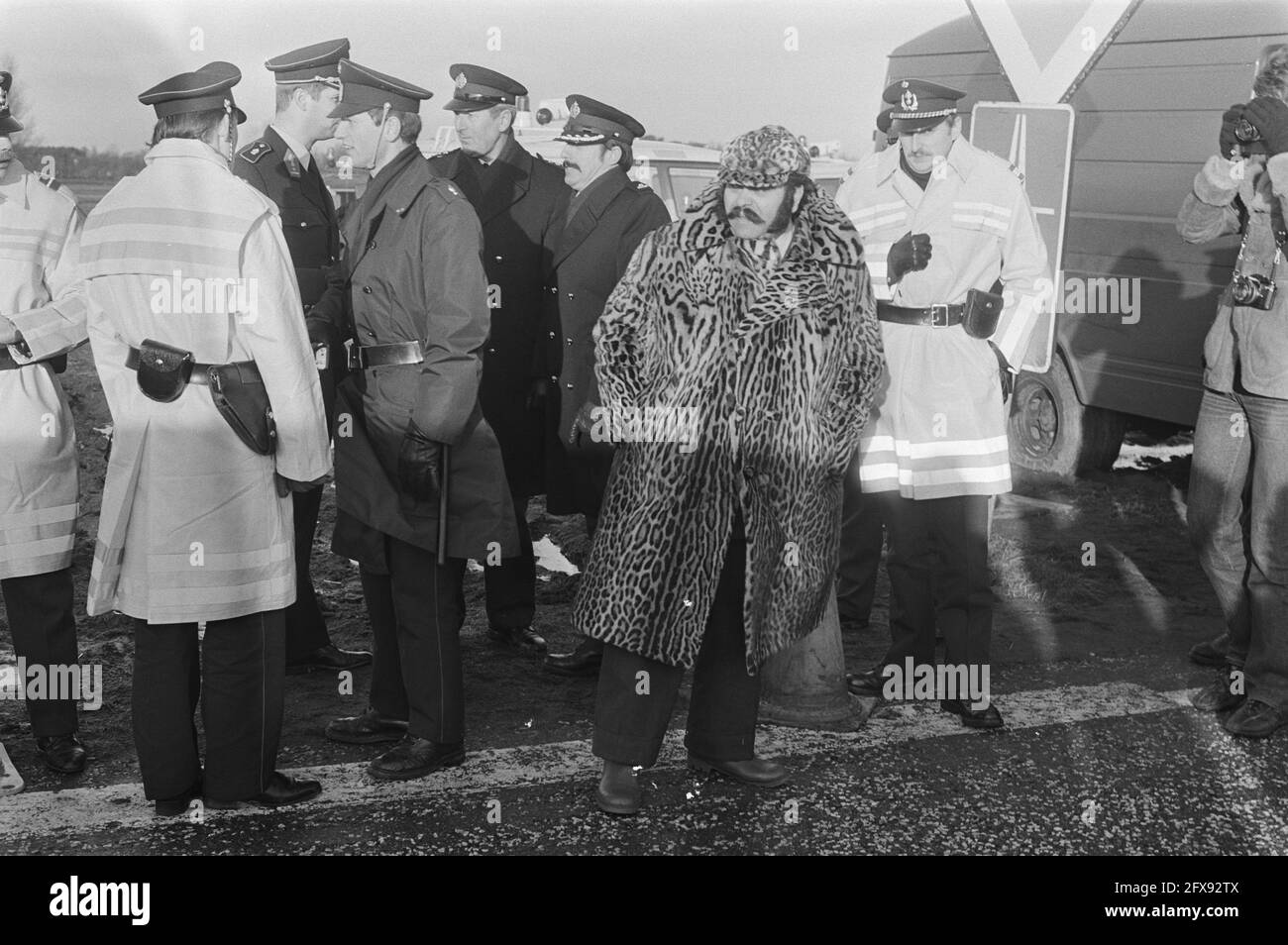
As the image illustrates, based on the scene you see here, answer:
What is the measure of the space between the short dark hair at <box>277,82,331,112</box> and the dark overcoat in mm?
1442

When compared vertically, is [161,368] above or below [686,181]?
below

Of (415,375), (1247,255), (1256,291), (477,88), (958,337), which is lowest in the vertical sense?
(415,375)

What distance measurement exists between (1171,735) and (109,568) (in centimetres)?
306

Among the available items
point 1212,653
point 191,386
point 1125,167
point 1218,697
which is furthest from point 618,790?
point 1125,167

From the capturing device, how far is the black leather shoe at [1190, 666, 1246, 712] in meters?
4.55

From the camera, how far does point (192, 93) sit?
11.6ft

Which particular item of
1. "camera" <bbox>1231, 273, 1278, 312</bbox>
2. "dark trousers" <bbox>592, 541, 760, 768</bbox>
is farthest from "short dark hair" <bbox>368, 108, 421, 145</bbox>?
"camera" <bbox>1231, 273, 1278, 312</bbox>

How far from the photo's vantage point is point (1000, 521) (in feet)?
23.9

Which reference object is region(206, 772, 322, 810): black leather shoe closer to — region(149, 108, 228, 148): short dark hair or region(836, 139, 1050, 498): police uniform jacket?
region(149, 108, 228, 148): short dark hair

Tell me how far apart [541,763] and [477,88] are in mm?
2446

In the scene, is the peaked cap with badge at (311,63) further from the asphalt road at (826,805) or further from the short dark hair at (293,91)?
the asphalt road at (826,805)

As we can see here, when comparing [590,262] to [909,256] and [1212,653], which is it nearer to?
[909,256]

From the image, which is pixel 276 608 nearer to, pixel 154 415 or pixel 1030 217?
pixel 154 415
